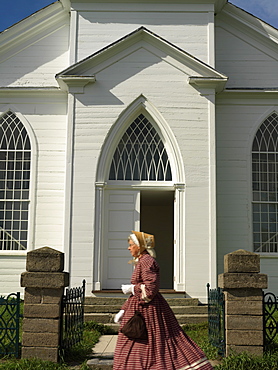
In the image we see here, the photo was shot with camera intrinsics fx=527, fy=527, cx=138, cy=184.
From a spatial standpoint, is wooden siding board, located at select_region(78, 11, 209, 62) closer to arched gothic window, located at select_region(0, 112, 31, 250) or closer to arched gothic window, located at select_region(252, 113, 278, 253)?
arched gothic window, located at select_region(252, 113, 278, 253)

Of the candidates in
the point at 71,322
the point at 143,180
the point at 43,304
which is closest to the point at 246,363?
the point at 71,322

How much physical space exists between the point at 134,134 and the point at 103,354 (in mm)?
6256

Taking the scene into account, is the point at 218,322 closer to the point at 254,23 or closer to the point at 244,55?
the point at 244,55

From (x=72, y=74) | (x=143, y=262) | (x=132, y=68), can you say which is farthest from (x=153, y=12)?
(x=143, y=262)

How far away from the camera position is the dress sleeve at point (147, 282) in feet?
20.3

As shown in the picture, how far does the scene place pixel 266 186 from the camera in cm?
1346

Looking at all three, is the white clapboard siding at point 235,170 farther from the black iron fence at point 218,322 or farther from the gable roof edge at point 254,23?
the black iron fence at point 218,322

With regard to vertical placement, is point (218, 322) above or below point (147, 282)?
below

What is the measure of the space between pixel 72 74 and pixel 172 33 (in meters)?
2.91

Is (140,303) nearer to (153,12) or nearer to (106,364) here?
(106,364)

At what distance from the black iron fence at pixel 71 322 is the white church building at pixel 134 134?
119 inches

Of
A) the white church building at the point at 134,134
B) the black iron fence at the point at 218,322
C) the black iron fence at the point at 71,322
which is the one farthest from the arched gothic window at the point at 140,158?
the black iron fence at the point at 218,322

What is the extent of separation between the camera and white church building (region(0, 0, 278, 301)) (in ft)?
40.3

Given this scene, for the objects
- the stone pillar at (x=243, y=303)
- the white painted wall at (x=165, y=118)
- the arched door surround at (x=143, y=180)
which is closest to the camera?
the stone pillar at (x=243, y=303)
